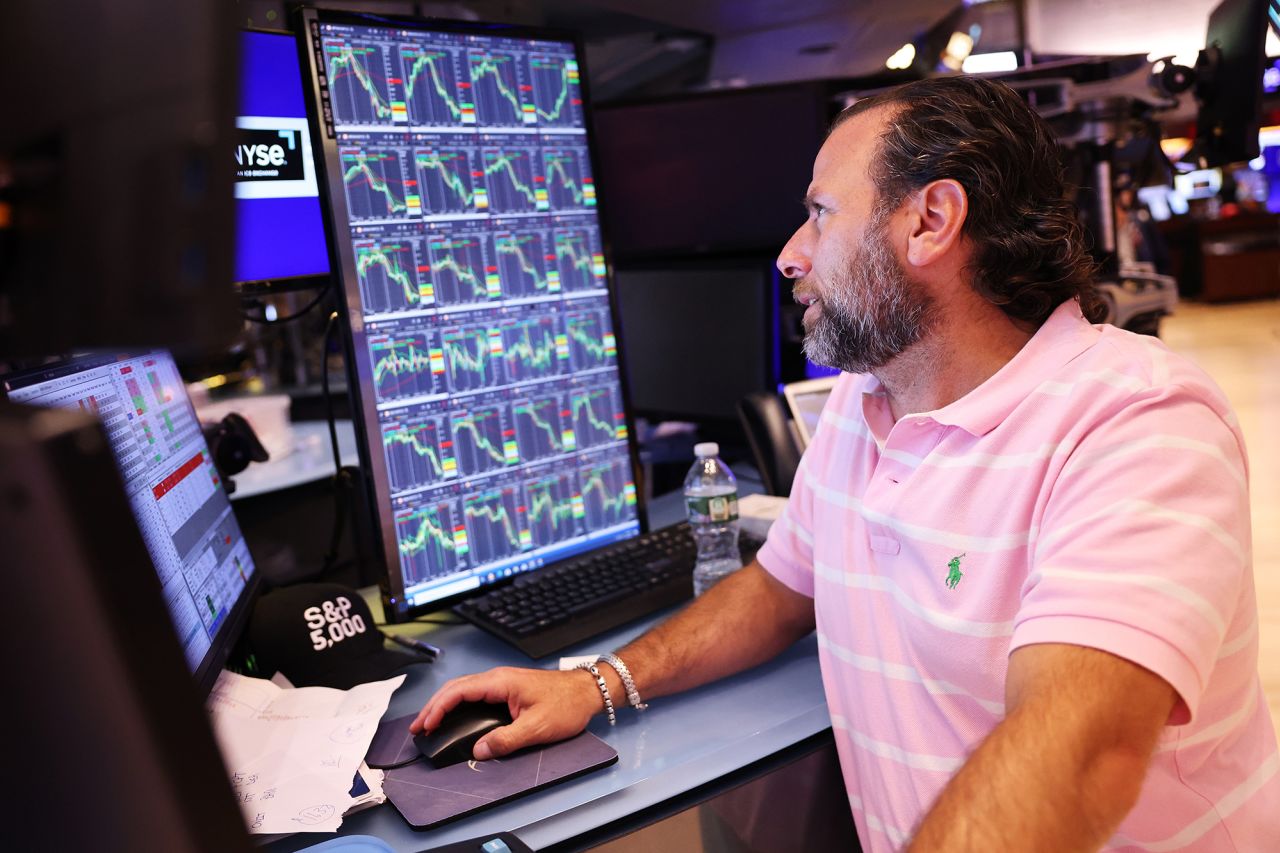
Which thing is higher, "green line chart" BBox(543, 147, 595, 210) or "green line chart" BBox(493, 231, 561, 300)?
"green line chart" BBox(543, 147, 595, 210)

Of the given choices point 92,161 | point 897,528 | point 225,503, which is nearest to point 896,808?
point 897,528

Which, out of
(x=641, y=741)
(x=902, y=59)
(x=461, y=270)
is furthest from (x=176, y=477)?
(x=902, y=59)

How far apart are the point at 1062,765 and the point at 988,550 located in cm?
27

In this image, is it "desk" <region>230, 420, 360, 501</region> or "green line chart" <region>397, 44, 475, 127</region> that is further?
"desk" <region>230, 420, 360, 501</region>

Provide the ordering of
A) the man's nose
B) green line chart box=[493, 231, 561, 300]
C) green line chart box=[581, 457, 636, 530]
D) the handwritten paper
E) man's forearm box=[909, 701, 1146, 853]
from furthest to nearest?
green line chart box=[581, 457, 636, 530], green line chart box=[493, 231, 561, 300], the man's nose, the handwritten paper, man's forearm box=[909, 701, 1146, 853]

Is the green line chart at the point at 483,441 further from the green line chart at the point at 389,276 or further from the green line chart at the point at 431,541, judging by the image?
the green line chart at the point at 389,276

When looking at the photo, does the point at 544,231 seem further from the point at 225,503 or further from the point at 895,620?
the point at 895,620

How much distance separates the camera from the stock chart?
1.33 meters

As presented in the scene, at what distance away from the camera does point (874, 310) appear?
45.6 inches

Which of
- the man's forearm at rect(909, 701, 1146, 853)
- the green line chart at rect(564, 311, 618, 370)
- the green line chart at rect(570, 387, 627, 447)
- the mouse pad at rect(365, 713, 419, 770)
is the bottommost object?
the mouse pad at rect(365, 713, 419, 770)

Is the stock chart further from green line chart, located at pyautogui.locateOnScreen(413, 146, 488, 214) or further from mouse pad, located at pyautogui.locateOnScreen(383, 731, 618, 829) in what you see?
mouse pad, located at pyautogui.locateOnScreen(383, 731, 618, 829)

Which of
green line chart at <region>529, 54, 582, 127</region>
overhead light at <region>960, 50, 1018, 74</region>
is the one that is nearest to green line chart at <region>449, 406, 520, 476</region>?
green line chart at <region>529, 54, 582, 127</region>

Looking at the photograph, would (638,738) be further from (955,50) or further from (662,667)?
(955,50)

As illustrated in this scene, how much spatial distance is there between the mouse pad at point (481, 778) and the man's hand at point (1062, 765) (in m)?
0.38
